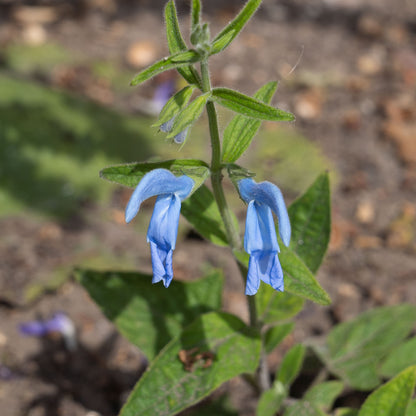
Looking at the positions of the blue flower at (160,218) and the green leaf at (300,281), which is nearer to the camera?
the blue flower at (160,218)

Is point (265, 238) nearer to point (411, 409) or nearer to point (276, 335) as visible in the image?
point (276, 335)

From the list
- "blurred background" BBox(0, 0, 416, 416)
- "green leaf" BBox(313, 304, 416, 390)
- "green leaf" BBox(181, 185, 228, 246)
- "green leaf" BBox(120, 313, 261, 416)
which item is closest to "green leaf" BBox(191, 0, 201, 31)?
"green leaf" BBox(181, 185, 228, 246)

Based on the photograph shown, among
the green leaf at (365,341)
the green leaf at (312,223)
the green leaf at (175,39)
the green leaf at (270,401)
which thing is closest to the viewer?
the green leaf at (175,39)

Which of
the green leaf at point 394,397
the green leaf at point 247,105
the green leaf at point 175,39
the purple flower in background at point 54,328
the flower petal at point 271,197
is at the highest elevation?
the green leaf at point 175,39

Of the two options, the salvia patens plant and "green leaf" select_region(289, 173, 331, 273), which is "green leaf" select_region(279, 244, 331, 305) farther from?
"green leaf" select_region(289, 173, 331, 273)

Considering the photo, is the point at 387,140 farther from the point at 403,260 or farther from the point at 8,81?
the point at 8,81

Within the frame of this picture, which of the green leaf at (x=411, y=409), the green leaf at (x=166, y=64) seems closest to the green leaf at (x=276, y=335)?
the green leaf at (x=411, y=409)

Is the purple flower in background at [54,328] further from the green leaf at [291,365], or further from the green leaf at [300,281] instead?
the green leaf at [300,281]

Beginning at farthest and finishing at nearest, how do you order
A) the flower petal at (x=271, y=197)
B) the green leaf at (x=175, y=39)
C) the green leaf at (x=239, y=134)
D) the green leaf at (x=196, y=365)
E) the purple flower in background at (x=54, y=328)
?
1. the purple flower in background at (x=54, y=328)
2. the green leaf at (x=196, y=365)
3. the green leaf at (x=239, y=134)
4. the green leaf at (x=175, y=39)
5. the flower petal at (x=271, y=197)
